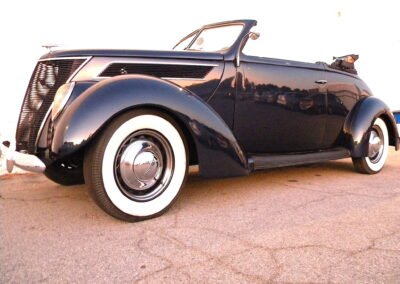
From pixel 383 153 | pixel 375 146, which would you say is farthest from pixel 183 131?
pixel 383 153

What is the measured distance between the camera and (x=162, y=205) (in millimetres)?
2730

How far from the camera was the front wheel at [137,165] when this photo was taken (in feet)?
8.23

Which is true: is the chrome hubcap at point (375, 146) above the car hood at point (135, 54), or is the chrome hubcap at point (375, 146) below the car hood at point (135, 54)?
below

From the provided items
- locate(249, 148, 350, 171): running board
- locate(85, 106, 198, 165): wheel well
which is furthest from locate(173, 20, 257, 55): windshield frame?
locate(249, 148, 350, 171): running board

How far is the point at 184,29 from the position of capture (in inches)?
222

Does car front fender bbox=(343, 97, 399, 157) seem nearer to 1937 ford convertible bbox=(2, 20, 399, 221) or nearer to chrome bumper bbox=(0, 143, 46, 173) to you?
1937 ford convertible bbox=(2, 20, 399, 221)

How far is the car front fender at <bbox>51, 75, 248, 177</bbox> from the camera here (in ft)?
8.01

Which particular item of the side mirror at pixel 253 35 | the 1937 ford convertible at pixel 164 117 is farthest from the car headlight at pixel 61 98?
the side mirror at pixel 253 35

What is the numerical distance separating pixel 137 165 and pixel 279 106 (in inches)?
59.4

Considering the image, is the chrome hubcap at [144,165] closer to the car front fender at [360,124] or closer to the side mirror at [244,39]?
the side mirror at [244,39]

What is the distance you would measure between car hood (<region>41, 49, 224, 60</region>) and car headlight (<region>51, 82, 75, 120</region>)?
0.30m

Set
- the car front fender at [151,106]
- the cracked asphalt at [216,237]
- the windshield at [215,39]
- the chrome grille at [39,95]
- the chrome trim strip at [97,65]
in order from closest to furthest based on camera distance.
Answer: the cracked asphalt at [216,237]
the car front fender at [151,106]
the chrome trim strip at [97,65]
the chrome grille at [39,95]
the windshield at [215,39]

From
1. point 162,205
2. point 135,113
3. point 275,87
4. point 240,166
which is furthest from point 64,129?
point 275,87

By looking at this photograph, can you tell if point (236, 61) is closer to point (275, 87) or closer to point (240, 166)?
point (275, 87)
